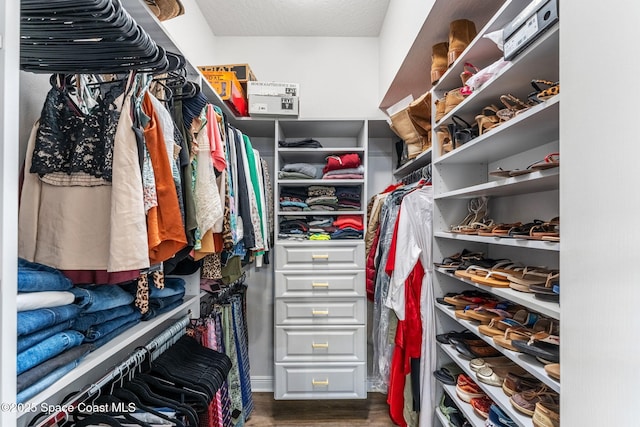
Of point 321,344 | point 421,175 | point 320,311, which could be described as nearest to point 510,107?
point 421,175

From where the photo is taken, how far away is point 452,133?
151 cm

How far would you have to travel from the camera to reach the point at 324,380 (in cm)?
221

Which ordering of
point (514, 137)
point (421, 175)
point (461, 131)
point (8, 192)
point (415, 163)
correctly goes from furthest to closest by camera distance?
point (415, 163) < point (421, 175) < point (461, 131) < point (514, 137) < point (8, 192)

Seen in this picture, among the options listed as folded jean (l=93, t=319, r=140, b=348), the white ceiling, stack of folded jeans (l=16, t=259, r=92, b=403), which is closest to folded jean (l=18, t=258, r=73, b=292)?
stack of folded jeans (l=16, t=259, r=92, b=403)

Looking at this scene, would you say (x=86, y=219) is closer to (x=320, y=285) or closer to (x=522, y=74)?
(x=522, y=74)

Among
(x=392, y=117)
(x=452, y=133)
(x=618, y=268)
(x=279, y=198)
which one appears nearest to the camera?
(x=618, y=268)

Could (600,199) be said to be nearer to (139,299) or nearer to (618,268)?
(618,268)

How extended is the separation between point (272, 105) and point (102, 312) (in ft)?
5.43

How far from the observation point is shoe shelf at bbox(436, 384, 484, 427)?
4.28 ft

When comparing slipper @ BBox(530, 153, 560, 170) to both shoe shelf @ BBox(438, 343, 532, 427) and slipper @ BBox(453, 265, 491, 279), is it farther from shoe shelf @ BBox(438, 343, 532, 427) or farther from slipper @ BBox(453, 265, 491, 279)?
shoe shelf @ BBox(438, 343, 532, 427)

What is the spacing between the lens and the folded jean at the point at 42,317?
66cm

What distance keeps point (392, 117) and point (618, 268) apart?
1624mm

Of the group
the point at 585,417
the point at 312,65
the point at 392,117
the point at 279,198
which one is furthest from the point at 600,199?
the point at 312,65

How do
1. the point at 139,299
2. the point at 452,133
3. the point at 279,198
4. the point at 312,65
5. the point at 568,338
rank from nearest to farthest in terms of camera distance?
the point at 568,338, the point at 139,299, the point at 452,133, the point at 279,198, the point at 312,65
